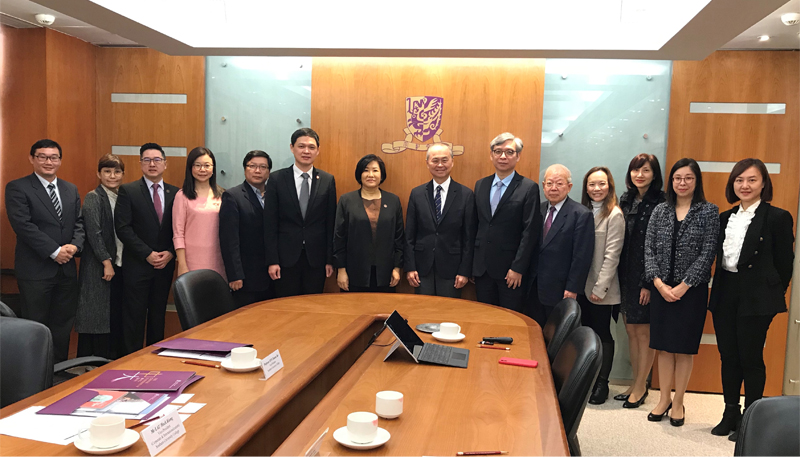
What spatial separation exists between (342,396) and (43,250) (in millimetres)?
3477

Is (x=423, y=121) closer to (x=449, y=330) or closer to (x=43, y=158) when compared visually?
(x=449, y=330)

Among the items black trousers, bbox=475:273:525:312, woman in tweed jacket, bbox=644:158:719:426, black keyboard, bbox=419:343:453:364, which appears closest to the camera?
black keyboard, bbox=419:343:453:364

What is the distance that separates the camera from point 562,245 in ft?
14.3

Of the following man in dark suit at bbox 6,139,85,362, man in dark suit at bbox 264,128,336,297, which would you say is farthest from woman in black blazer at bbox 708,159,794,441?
man in dark suit at bbox 6,139,85,362

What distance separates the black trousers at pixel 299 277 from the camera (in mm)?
4785

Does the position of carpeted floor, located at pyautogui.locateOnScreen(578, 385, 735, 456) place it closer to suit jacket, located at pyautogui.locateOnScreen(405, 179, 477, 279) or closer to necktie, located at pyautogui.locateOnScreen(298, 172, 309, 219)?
suit jacket, located at pyautogui.locateOnScreen(405, 179, 477, 279)

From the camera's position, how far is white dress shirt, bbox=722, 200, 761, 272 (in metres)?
3.81

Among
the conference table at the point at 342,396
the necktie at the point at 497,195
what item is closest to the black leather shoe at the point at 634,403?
the necktie at the point at 497,195

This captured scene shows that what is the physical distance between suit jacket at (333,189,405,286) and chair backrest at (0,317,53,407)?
9.15ft

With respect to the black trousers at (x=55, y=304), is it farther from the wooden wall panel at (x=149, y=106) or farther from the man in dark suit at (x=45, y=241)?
the wooden wall panel at (x=149, y=106)

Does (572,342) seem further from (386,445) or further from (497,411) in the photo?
(386,445)

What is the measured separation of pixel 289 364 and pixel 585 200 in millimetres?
3212

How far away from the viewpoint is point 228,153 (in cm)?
541

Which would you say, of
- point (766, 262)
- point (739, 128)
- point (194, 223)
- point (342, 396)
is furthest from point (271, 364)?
point (739, 128)
